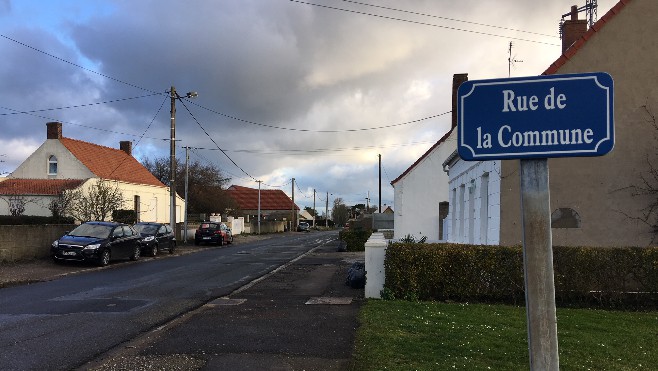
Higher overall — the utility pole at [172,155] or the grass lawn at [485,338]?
the utility pole at [172,155]

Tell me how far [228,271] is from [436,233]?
530 inches

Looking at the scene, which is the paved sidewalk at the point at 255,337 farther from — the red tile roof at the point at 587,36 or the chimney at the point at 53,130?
the chimney at the point at 53,130

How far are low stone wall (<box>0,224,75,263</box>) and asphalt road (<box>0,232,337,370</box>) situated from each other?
127 inches

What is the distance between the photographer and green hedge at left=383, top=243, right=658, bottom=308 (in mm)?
10195

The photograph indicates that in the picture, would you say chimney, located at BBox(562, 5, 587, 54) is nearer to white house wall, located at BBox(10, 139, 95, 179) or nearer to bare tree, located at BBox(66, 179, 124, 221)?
bare tree, located at BBox(66, 179, 124, 221)

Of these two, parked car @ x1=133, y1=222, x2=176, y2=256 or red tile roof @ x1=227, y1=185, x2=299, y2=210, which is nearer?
parked car @ x1=133, y1=222, x2=176, y2=256

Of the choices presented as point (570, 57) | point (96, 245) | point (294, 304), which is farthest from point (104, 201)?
point (570, 57)

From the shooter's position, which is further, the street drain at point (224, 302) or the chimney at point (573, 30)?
the chimney at point (573, 30)

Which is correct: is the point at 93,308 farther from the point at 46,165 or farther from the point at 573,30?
the point at 46,165

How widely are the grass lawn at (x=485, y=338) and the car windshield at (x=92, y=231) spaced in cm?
1325

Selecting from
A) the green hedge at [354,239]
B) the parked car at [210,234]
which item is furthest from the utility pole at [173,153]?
the green hedge at [354,239]

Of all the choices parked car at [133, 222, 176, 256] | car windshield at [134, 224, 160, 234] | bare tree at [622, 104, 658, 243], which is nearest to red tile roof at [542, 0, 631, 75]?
bare tree at [622, 104, 658, 243]

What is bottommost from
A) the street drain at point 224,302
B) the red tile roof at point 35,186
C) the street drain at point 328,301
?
the street drain at point 224,302

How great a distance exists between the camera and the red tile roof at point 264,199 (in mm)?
96769
